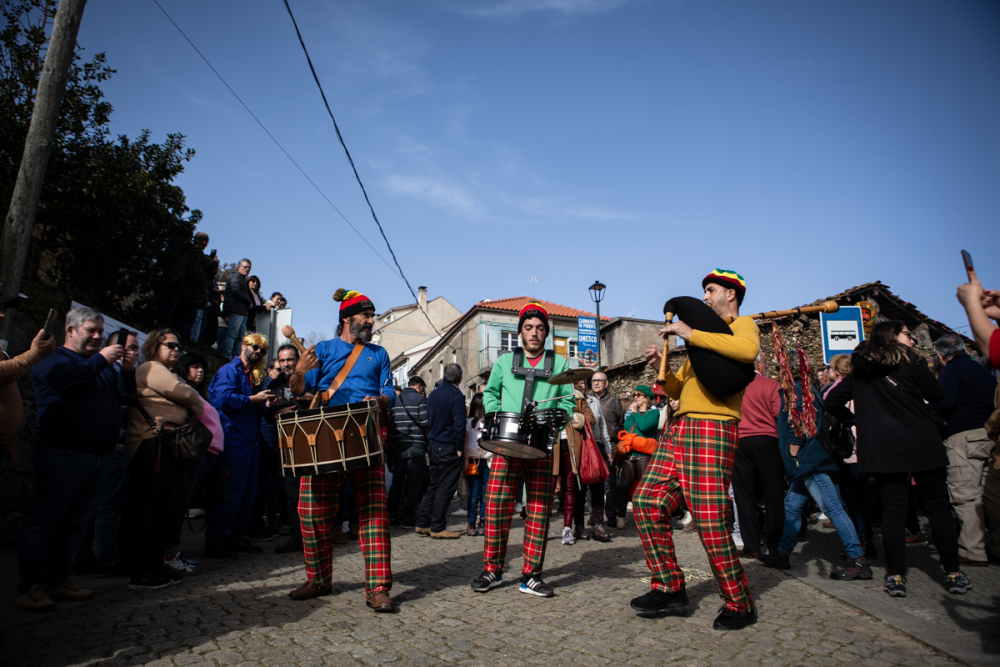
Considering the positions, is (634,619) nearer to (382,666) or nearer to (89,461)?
(382,666)

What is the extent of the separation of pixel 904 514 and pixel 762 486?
1.32 meters

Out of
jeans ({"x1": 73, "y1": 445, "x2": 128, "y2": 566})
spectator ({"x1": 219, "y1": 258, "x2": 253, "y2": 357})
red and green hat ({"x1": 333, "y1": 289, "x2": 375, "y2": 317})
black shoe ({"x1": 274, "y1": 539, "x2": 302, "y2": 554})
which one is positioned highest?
spectator ({"x1": 219, "y1": 258, "x2": 253, "y2": 357})

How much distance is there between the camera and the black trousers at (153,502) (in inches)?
189

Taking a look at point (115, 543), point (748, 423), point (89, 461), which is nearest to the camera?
point (89, 461)

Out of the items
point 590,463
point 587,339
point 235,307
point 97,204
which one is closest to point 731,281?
point 590,463

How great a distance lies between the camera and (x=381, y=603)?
402cm

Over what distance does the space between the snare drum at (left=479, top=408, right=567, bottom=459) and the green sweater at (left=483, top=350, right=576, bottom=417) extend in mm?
201

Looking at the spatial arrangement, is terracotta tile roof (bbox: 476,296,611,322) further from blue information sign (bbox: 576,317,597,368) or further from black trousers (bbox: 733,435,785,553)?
black trousers (bbox: 733,435,785,553)

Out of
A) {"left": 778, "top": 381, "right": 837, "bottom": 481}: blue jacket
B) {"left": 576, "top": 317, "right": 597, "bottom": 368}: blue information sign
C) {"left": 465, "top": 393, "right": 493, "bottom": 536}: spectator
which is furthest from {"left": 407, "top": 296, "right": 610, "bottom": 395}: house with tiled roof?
{"left": 778, "top": 381, "right": 837, "bottom": 481}: blue jacket

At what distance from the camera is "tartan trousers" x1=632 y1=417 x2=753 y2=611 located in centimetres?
363

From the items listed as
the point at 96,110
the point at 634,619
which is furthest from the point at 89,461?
the point at 96,110

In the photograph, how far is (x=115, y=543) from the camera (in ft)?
17.8

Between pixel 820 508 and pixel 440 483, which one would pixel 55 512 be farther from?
A: pixel 820 508

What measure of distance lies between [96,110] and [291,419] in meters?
8.81
